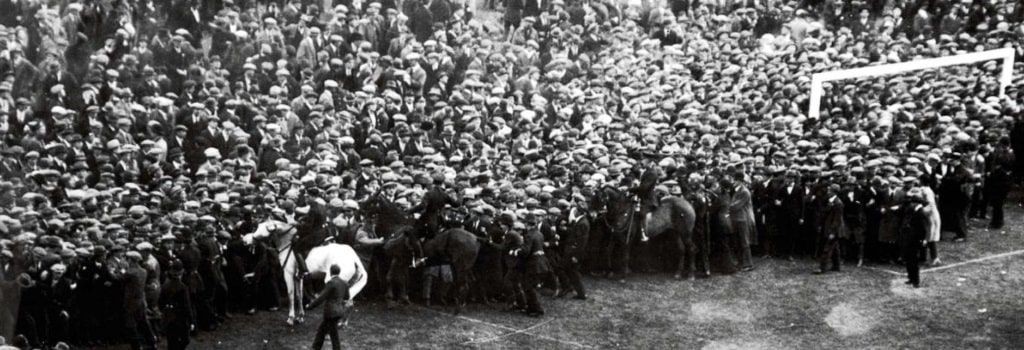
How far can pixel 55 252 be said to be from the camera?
1734 centimetres

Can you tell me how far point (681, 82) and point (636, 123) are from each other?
7.09 ft

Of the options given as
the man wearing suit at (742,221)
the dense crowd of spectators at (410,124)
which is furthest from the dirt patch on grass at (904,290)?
the man wearing suit at (742,221)

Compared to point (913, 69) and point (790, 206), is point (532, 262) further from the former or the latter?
point (913, 69)

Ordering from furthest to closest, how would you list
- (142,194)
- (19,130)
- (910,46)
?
(910,46)
(19,130)
(142,194)

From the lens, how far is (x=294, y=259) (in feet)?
63.1

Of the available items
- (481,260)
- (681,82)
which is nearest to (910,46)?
(681,82)

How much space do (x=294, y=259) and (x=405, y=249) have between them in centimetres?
166

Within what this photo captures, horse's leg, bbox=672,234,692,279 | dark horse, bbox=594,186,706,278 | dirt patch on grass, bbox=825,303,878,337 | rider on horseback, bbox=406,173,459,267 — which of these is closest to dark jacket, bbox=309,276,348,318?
rider on horseback, bbox=406,173,459,267

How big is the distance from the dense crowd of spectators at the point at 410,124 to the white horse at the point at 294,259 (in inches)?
8.1

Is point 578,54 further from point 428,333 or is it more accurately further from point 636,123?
point 428,333

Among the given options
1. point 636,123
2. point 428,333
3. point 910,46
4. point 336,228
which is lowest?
point 428,333

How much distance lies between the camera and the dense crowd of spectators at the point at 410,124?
60.7 ft

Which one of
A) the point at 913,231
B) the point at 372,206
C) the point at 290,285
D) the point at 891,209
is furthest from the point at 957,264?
the point at 290,285

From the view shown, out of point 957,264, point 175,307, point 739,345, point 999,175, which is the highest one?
point 999,175
